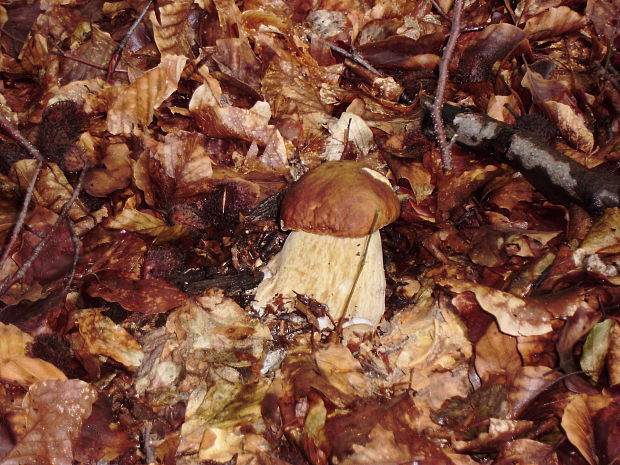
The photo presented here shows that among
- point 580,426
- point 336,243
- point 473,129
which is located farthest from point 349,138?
point 580,426

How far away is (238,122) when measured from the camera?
269 centimetres

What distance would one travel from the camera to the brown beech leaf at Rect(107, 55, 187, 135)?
2652 millimetres

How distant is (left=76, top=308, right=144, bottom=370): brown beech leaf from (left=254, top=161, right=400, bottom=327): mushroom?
602 mm

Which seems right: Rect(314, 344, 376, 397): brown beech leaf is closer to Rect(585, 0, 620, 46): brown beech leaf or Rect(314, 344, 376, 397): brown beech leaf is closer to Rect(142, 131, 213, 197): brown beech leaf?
Rect(142, 131, 213, 197): brown beech leaf

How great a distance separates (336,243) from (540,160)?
117 centimetres

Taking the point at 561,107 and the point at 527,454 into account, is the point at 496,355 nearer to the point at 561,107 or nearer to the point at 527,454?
the point at 527,454

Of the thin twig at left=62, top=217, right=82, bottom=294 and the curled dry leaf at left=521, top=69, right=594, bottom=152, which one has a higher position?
the curled dry leaf at left=521, top=69, right=594, bottom=152

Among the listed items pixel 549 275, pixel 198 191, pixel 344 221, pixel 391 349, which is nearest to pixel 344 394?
pixel 391 349

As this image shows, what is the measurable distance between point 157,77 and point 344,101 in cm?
124

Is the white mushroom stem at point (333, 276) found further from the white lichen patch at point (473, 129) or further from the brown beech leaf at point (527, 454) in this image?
the white lichen patch at point (473, 129)

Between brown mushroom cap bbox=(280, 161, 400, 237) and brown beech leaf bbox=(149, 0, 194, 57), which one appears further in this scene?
brown beech leaf bbox=(149, 0, 194, 57)

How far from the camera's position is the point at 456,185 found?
2611 millimetres

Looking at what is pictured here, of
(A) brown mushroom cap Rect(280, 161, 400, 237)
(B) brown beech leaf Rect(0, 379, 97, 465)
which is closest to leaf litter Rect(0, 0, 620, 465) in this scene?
(B) brown beech leaf Rect(0, 379, 97, 465)

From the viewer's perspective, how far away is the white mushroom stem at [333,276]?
2188mm
